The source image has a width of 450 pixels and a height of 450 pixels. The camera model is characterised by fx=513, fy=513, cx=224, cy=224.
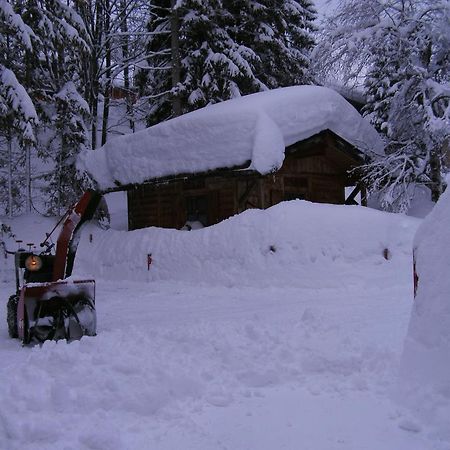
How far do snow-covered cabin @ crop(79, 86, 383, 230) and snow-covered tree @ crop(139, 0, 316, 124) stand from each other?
176 inches

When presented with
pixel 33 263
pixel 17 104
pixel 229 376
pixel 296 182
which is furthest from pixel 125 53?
pixel 229 376

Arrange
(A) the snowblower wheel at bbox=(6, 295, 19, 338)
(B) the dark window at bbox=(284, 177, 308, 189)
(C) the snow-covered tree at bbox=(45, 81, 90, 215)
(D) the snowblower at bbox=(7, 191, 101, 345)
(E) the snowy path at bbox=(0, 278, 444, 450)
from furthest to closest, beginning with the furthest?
(C) the snow-covered tree at bbox=(45, 81, 90, 215), (B) the dark window at bbox=(284, 177, 308, 189), (A) the snowblower wheel at bbox=(6, 295, 19, 338), (D) the snowblower at bbox=(7, 191, 101, 345), (E) the snowy path at bbox=(0, 278, 444, 450)

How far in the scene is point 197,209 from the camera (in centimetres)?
1716

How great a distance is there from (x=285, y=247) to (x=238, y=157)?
3.58m

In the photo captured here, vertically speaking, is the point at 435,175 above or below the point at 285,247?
above

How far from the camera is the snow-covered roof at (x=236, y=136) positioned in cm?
1360

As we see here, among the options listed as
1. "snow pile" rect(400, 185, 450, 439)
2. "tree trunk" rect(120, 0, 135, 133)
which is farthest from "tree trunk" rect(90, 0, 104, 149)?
"snow pile" rect(400, 185, 450, 439)

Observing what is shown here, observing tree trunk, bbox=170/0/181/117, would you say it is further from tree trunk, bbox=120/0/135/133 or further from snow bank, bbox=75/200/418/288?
snow bank, bbox=75/200/418/288

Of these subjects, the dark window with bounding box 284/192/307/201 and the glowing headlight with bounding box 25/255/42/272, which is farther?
the dark window with bounding box 284/192/307/201

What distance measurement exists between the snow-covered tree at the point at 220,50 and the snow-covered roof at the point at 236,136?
4621 millimetres

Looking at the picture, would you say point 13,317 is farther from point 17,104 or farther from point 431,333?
point 17,104

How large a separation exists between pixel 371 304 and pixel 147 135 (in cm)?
1029

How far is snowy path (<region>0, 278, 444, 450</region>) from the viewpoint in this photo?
11.2 feet

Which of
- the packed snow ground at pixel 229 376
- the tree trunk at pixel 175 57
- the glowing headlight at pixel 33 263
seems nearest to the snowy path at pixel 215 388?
the packed snow ground at pixel 229 376
